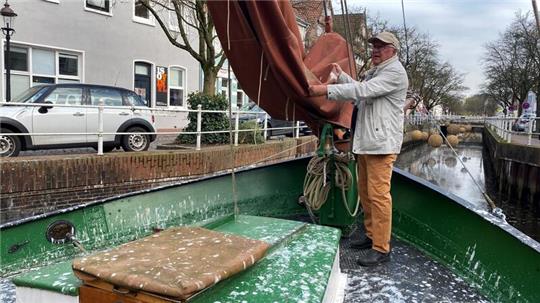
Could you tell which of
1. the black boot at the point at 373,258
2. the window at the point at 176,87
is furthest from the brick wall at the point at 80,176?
the window at the point at 176,87

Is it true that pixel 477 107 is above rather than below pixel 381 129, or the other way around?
above

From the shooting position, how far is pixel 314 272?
1838mm

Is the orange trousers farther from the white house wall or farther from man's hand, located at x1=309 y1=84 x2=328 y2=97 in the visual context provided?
the white house wall

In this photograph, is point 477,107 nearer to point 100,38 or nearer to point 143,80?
point 143,80

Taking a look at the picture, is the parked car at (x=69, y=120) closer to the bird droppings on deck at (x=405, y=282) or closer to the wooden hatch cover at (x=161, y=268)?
the bird droppings on deck at (x=405, y=282)

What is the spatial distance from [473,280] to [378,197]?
0.79 m

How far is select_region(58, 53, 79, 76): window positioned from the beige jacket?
46.5 ft

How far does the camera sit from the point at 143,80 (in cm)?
1738

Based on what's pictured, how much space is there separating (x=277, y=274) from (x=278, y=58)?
57.9 inches

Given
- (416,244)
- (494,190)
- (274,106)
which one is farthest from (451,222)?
(494,190)

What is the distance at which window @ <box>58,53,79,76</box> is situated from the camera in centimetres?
1482

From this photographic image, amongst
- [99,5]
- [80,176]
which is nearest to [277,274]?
[80,176]

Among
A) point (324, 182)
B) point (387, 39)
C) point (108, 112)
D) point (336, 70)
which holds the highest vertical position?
point (387, 39)

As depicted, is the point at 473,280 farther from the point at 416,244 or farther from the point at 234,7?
the point at 234,7
